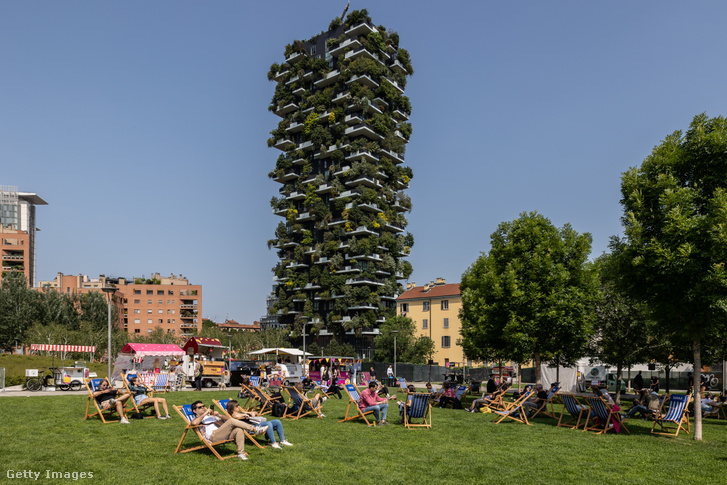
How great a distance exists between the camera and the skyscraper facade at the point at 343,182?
8356 cm

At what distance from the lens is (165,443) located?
10805mm

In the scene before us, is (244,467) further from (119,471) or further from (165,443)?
(165,443)

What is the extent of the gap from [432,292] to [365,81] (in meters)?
34.1

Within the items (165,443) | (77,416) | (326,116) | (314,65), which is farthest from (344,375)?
(314,65)

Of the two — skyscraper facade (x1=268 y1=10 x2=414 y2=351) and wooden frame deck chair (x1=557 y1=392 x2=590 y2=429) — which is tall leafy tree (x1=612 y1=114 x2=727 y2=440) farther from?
skyscraper facade (x1=268 y1=10 x2=414 y2=351)

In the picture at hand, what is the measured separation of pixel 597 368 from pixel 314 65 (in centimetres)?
6758

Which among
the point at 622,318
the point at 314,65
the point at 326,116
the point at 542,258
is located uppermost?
the point at 314,65

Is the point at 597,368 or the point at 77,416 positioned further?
the point at 597,368

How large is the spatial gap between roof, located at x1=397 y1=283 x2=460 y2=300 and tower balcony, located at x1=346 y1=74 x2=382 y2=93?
3228 cm

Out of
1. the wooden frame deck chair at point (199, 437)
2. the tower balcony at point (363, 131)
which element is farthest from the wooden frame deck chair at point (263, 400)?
the tower balcony at point (363, 131)

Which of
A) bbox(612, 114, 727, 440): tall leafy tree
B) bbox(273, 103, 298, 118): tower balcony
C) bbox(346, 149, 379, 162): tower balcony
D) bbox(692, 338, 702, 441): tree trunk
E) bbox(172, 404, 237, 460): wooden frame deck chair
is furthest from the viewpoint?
bbox(273, 103, 298, 118): tower balcony

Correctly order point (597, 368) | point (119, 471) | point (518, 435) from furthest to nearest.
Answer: point (597, 368) < point (518, 435) < point (119, 471)

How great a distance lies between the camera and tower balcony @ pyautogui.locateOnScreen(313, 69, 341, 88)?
91.0 metres

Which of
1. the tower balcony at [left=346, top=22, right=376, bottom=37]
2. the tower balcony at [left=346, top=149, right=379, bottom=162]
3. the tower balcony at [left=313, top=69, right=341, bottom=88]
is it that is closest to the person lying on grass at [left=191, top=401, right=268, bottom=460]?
the tower balcony at [left=346, top=149, right=379, bottom=162]
